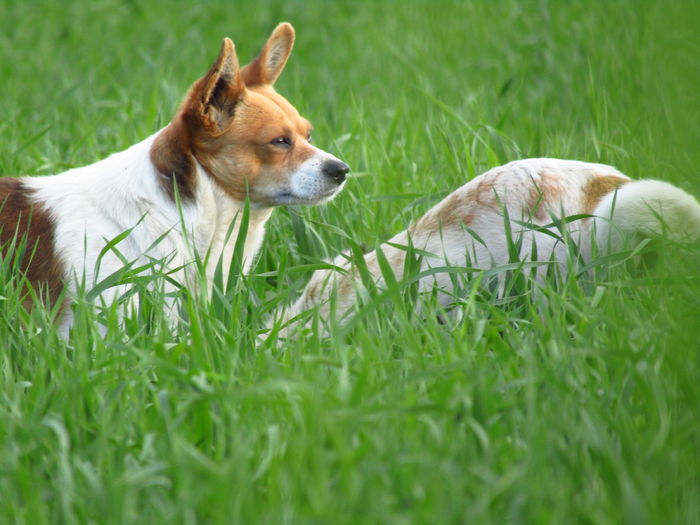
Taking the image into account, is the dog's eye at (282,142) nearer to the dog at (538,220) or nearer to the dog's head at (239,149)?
the dog's head at (239,149)

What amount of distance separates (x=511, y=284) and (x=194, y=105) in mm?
1463

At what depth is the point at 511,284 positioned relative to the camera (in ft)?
9.22

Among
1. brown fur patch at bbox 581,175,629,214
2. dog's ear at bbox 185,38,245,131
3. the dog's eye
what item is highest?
dog's ear at bbox 185,38,245,131

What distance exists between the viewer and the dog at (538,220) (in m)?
2.80

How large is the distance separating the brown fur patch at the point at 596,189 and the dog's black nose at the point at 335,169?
1045 millimetres

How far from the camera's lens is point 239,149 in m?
3.65

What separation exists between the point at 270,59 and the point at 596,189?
1722mm

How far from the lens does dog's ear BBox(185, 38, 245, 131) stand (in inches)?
138

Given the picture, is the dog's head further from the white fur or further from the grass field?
the grass field

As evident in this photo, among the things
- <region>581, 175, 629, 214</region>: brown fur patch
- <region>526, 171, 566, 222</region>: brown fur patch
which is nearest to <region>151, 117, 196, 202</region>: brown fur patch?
<region>526, 171, 566, 222</region>: brown fur patch

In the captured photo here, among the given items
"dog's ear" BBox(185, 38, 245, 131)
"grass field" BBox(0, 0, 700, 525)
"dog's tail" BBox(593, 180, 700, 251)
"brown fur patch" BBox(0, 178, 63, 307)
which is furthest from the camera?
"dog's ear" BBox(185, 38, 245, 131)

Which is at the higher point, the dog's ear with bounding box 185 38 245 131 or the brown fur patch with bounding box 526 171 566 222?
the dog's ear with bounding box 185 38 245 131

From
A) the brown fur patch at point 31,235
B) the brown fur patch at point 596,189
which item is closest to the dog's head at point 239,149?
the brown fur patch at point 31,235

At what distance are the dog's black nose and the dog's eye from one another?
173 millimetres
